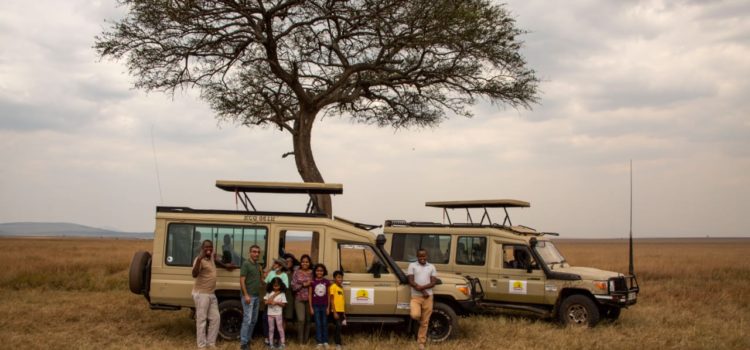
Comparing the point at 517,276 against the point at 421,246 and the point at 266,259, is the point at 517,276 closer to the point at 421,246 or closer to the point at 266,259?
the point at 421,246

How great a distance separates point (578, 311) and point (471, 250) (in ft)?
8.09

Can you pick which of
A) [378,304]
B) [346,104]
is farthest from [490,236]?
[346,104]

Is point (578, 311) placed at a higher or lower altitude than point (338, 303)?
lower

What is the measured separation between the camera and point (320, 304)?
37.4 feet

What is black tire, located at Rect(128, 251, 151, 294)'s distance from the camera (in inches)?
464

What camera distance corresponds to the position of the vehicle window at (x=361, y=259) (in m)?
12.2

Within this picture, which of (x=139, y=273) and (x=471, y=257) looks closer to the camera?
(x=139, y=273)

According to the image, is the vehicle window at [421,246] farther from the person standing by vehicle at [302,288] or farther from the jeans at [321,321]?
the jeans at [321,321]

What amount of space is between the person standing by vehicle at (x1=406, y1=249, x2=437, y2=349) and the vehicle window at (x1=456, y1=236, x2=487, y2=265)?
10.8 ft

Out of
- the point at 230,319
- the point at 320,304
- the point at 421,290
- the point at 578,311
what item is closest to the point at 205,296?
the point at 230,319

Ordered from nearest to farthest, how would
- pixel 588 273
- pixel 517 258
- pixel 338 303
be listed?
pixel 338 303 → pixel 588 273 → pixel 517 258

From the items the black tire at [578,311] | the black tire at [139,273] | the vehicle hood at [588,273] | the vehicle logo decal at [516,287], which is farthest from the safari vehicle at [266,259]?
the vehicle hood at [588,273]

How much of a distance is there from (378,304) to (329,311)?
96 centimetres

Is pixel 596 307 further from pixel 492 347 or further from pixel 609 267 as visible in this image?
pixel 609 267
